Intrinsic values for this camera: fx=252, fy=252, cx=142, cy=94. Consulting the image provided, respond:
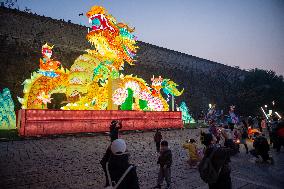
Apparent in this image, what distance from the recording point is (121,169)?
133 inches

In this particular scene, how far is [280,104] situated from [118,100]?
110 feet

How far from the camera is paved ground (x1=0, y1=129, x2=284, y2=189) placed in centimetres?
623

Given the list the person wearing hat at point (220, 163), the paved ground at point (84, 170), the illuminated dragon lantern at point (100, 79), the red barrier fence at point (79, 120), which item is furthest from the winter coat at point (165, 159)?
the illuminated dragon lantern at point (100, 79)

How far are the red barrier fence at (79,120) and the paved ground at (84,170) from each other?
3.58m

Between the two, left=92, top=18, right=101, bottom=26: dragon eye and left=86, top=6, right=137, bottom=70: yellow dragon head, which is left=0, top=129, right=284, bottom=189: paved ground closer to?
left=86, top=6, right=137, bottom=70: yellow dragon head

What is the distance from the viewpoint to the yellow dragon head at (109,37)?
1834 cm

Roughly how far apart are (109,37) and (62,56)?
277 inches

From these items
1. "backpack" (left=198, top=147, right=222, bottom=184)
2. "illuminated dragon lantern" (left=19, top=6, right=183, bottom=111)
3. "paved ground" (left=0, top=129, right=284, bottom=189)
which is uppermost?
"illuminated dragon lantern" (left=19, top=6, right=183, bottom=111)

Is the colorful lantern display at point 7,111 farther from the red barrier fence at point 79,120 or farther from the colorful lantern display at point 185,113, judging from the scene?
the colorful lantern display at point 185,113

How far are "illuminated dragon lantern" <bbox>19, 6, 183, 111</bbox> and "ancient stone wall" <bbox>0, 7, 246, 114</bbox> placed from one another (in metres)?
3.71

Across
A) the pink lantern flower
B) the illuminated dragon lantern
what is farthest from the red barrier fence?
the pink lantern flower

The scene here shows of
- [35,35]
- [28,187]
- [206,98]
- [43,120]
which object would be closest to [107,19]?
[35,35]

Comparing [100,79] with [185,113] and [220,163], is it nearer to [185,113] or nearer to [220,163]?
[220,163]

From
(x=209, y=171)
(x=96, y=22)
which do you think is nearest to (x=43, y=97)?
(x=96, y=22)
